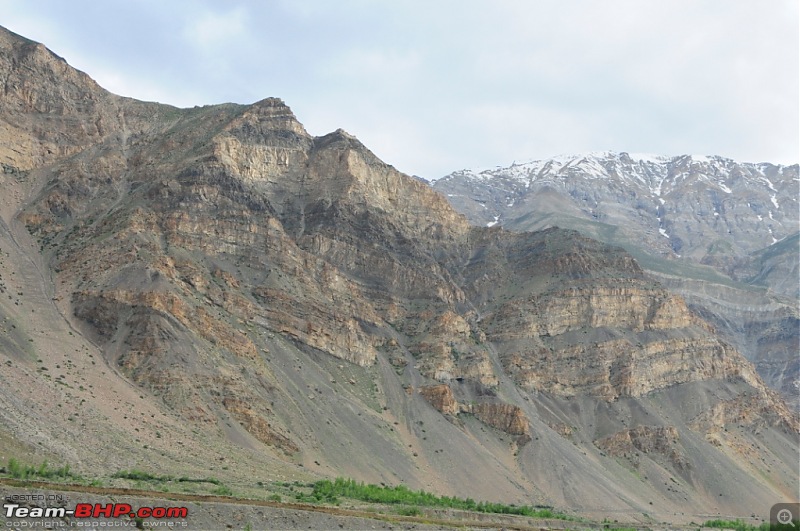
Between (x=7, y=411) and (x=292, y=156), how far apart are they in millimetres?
116663

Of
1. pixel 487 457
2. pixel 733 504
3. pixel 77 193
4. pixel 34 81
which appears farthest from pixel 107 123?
pixel 733 504

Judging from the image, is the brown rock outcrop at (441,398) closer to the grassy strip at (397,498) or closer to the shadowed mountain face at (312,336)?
the shadowed mountain face at (312,336)

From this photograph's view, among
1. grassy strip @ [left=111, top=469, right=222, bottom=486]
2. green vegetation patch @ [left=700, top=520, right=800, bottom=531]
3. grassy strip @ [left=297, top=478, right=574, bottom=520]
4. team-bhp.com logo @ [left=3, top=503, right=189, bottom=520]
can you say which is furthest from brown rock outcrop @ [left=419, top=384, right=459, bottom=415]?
team-bhp.com logo @ [left=3, top=503, right=189, bottom=520]

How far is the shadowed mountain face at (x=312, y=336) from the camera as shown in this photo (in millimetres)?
108688

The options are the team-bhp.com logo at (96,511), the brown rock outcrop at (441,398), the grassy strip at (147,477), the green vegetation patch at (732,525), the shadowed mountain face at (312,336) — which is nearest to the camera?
the team-bhp.com logo at (96,511)

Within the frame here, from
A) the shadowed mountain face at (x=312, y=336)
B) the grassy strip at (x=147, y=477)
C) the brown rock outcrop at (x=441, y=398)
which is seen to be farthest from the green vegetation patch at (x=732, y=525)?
the grassy strip at (x=147, y=477)

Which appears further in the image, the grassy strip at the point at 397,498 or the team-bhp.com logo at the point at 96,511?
the grassy strip at the point at 397,498

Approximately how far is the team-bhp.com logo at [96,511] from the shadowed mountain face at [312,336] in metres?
22.8

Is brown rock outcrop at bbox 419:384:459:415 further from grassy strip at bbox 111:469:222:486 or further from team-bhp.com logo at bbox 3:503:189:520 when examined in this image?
team-bhp.com logo at bbox 3:503:189:520

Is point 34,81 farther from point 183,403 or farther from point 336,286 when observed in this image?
point 183,403

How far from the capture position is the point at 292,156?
18562cm

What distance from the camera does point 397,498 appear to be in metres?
95.8

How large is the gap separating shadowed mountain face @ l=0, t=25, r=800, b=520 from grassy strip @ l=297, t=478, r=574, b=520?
23.9ft

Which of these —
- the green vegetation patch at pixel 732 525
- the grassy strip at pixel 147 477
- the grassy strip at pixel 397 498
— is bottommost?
the green vegetation patch at pixel 732 525
